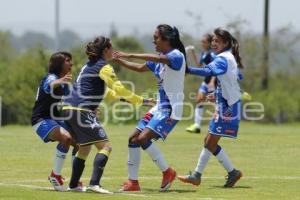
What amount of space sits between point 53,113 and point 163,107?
1.76 metres

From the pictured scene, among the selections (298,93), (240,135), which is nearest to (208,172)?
→ (240,135)

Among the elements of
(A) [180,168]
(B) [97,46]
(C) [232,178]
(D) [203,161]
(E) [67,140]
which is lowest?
(A) [180,168]

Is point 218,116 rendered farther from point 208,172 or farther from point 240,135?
point 240,135

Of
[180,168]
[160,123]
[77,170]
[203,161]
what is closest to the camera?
[77,170]

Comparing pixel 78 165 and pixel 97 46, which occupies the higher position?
pixel 97 46

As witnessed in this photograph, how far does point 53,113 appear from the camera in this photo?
50.6ft

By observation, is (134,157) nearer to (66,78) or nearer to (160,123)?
(160,123)

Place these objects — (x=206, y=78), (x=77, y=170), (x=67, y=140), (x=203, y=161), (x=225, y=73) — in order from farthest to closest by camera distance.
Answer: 1. (x=206, y=78)
2. (x=203, y=161)
3. (x=225, y=73)
4. (x=67, y=140)
5. (x=77, y=170)

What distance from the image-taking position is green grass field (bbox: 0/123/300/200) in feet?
47.2

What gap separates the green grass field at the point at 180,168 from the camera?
567 inches

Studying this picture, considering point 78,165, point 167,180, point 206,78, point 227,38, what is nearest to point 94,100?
point 78,165

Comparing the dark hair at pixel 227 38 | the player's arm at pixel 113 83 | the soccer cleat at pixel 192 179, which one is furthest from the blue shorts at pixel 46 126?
the dark hair at pixel 227 38

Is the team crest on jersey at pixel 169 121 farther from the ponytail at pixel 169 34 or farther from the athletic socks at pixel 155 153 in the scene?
the ponytail at pixel 169 34

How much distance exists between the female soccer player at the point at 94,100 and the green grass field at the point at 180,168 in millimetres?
729
